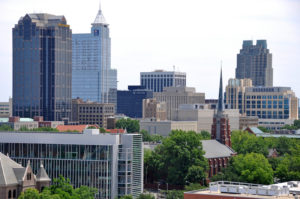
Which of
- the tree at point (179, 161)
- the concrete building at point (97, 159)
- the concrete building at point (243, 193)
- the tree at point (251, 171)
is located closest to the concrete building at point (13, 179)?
the concrete building at point (97, 159)

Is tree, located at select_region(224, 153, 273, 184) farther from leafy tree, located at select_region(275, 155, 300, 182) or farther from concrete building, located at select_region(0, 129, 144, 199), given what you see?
concrete building, located at select_region(0, 129, 144, 199)

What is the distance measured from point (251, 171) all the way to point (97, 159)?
127ft

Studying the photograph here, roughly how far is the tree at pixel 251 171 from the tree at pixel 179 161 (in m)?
6.53

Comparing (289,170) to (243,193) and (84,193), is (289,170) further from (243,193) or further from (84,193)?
(243,193)

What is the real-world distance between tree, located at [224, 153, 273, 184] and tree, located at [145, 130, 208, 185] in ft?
21.4

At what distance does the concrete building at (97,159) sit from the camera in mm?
142875

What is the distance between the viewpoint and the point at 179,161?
6993 inches

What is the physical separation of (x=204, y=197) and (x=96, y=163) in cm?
4196

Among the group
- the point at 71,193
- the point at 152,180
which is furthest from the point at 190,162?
the point at 71,193

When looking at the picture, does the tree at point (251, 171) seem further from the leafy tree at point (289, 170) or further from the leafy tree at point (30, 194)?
the leafy tree at point (30, 194)

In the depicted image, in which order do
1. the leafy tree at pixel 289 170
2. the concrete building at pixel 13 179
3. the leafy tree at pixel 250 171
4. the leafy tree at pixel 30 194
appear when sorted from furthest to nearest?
the leafy tree at pixel 289 170
the leafy tree at pixel 250 171
the concrete building at pixel 13 179
the leafy tree at pixel 30 194

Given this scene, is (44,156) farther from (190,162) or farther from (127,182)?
(190,162)

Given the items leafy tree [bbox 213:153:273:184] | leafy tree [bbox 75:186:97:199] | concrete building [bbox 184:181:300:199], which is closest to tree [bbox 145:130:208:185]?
leafy tree [bbox 213:153:273:184]

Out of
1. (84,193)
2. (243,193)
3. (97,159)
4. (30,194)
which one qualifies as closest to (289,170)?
(97,159)
